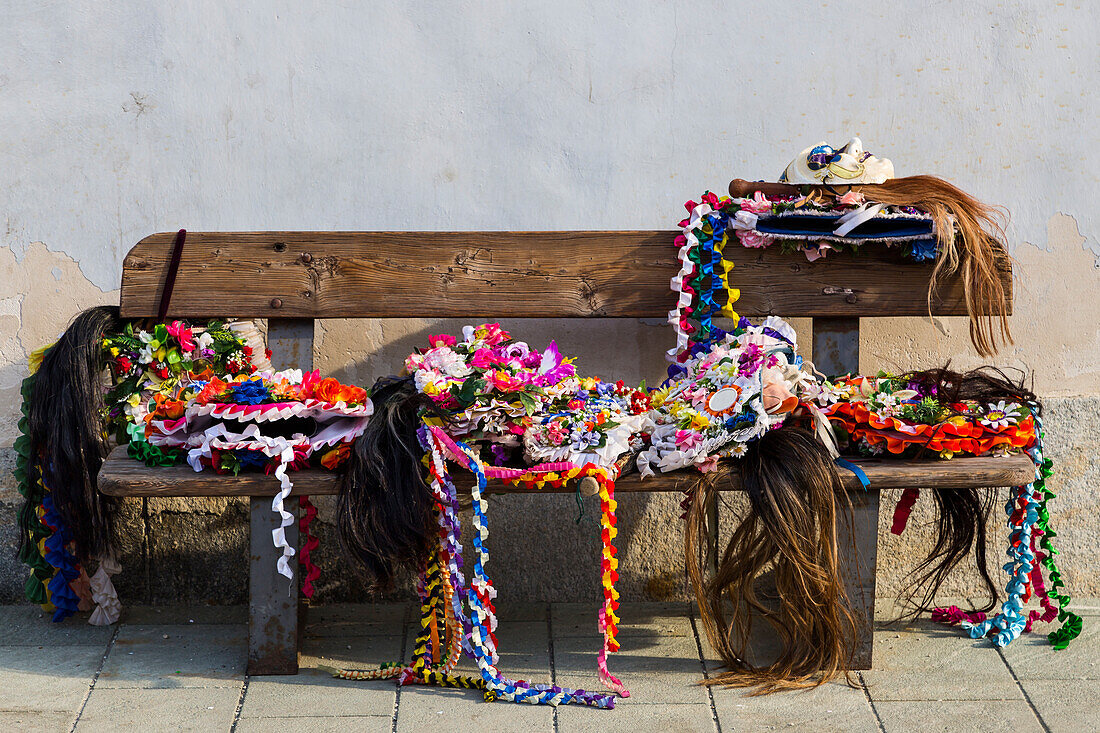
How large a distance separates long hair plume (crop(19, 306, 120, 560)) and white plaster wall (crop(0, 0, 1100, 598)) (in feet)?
1.24

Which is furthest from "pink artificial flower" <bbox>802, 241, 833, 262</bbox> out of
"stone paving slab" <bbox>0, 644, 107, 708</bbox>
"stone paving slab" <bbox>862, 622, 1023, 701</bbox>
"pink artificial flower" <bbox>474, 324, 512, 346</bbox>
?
"stone paving slab" <bbox>0, 644, 107, 708</bbox>

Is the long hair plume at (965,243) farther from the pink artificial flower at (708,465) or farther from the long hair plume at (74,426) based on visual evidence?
the long hair plume at (74,426)

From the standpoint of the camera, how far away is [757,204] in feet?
10.5

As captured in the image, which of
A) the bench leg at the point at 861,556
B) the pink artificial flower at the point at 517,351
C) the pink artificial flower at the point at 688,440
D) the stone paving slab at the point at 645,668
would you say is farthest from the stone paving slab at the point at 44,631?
the bench leg at the point at 861,556

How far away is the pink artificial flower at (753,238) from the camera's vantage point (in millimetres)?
3237

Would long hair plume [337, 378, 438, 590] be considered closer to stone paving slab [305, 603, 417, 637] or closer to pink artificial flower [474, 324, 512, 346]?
pink artificial flower [474, 324, 512, 346]

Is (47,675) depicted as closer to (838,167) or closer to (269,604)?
(269,604)

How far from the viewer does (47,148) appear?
3461 millimetres

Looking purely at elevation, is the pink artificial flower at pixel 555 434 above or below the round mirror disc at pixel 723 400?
below

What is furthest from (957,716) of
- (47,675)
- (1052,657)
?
(47,675)

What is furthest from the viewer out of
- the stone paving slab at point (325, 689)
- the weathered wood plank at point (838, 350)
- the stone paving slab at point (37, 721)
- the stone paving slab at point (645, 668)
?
the weathered wood plank at point (838, 350)

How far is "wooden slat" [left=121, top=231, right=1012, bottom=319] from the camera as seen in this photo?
3.31m

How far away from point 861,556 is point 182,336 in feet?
7.07

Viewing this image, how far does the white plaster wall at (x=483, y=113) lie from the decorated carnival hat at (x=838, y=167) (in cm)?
33
